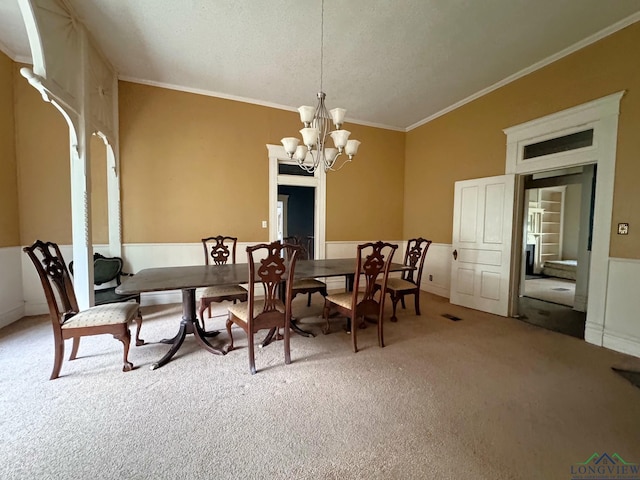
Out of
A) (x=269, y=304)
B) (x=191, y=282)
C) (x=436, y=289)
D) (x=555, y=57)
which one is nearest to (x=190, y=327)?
(x=191, y=282)

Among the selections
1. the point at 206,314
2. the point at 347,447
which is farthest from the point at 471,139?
the point at 206,314

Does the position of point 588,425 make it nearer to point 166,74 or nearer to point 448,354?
point 448,354

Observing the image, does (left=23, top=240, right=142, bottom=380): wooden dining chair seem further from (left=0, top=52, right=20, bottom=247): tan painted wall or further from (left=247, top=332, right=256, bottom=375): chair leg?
(left=0, top=52, right=20, bottom=247): tan painted wall

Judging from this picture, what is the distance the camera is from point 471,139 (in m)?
4.08

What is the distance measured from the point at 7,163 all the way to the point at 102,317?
2563mm

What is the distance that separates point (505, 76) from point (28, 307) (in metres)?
6.79

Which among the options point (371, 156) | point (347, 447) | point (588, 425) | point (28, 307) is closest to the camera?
point (347, 447)

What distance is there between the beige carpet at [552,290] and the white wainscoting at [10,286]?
24.7 feet

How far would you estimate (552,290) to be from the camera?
5.20m

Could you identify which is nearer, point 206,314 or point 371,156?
point 206,314

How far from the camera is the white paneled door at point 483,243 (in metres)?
3.55

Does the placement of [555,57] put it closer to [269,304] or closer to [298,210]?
[269,304]

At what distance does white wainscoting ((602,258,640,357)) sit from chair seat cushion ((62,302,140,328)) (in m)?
4.48

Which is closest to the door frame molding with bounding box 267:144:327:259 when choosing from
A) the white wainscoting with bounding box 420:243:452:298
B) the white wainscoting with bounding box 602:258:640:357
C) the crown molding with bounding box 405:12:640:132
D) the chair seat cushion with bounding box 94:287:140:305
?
the white wainscoting with bounding box 420:243:452:298
